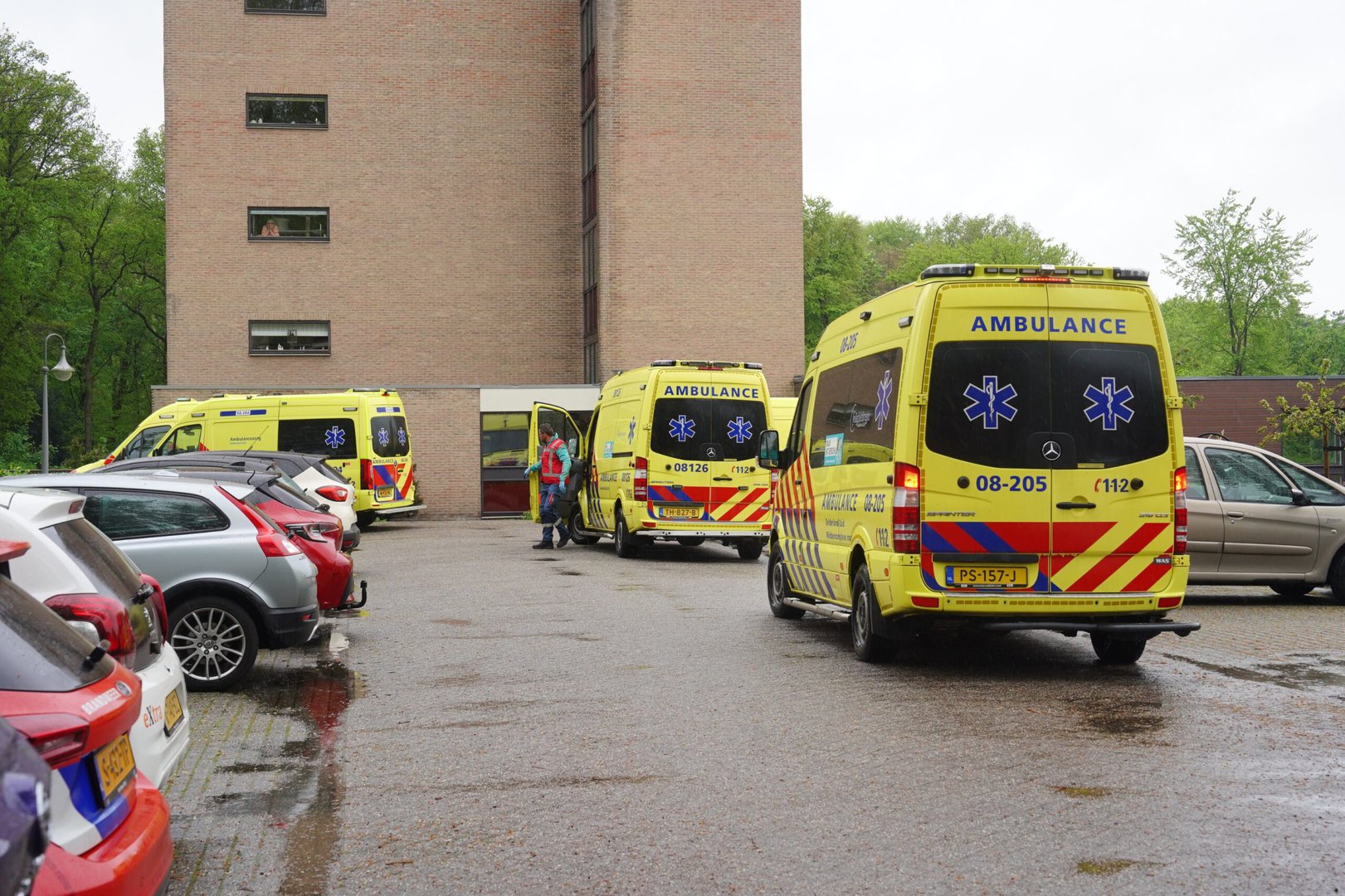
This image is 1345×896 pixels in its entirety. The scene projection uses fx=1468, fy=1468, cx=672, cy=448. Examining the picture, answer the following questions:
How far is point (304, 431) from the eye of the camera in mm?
28453

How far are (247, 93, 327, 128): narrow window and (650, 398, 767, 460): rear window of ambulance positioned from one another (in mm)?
23155

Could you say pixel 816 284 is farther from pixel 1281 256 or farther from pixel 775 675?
pixel 775 675

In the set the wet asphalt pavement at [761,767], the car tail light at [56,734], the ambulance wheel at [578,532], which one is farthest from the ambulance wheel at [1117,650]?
the ambulance wheel at [578,532]

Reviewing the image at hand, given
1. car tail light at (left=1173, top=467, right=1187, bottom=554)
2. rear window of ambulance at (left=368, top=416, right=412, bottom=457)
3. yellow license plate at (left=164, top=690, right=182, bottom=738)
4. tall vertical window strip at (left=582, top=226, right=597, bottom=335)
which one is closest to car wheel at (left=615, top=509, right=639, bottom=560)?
rear window of ambulance at (left=368, top=416, right=412, bottom=457)

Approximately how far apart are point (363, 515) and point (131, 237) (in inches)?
1487

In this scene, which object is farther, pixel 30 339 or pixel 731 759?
pixel 30 339

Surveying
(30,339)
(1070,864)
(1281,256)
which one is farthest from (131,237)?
(1070,864)

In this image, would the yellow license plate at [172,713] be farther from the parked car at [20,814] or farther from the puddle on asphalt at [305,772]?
the parked car at [20,814]

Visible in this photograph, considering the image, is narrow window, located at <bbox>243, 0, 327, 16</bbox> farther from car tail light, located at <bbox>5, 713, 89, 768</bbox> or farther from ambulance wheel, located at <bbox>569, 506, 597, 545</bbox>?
car tail light, located at <bbox>5, 713, 89, 768</bbox>

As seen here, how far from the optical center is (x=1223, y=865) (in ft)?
17.0

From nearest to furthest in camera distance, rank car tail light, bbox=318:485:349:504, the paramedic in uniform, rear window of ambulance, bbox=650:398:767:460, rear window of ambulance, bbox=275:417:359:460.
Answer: car tail light, bbox=318:485:349:504, rear window of ambulance, bbox=650:398:767:460, the paramedic in uniform, rear window of ambulance, bbox=275:417:359:460

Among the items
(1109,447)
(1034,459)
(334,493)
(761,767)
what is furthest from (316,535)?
(334,493)

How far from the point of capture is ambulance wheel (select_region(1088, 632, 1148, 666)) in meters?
10.2

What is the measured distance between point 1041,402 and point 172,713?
6120 millimetres
